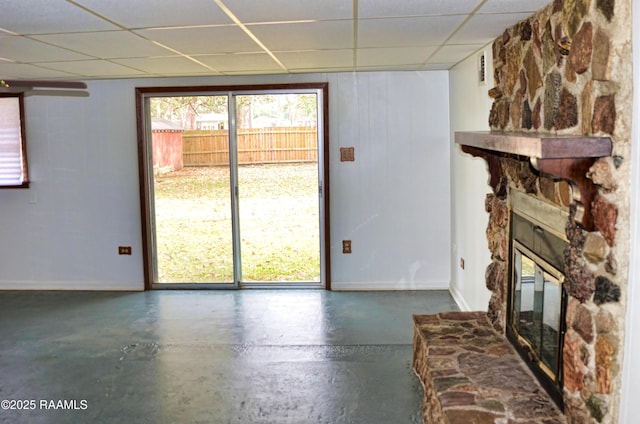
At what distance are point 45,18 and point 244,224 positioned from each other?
3303 mm

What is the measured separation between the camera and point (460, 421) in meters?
2.46

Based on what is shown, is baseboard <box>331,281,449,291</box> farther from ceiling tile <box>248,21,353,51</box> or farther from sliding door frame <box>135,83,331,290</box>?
ceiling tile <box>248,21,353,51</box>

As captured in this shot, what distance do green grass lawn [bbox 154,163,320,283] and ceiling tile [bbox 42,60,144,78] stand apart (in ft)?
3.71

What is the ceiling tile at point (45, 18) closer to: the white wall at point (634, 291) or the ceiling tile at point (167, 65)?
the ceiling tile at point (167, 65)

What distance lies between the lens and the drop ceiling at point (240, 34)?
273 centimetres

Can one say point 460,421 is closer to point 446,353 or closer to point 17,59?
point 446,353

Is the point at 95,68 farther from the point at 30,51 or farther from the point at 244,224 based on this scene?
the point at 244,224

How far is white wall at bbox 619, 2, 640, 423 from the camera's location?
6.13ft

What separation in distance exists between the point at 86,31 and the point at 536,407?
9.77 ft

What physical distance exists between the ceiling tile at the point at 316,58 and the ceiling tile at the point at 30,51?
4.80 feet

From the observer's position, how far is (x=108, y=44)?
3660mm

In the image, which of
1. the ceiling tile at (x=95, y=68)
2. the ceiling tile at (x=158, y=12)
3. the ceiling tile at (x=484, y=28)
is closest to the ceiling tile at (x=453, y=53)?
the ceiling tile at (x=484, y=28)

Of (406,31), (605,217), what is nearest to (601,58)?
(605,217)

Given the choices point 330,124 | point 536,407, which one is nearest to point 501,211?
point 536,407
